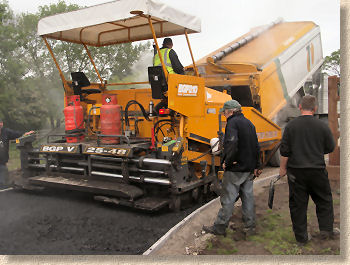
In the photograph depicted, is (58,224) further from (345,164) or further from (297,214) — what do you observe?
(345,164)

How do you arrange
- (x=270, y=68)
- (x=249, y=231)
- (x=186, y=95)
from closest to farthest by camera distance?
(x=249, y=231) → (x=186, y=95) → (x=270, y=68)

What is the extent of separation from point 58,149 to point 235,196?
2634 mm

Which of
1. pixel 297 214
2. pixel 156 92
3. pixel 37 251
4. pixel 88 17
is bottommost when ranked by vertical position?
pixel 37 251

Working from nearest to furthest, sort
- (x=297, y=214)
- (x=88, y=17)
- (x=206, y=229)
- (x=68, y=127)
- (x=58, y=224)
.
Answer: (x=297, y=214) < (x=206, y=229) < (x=58, y=224) < (x=88, y=17) < (x=68, y=127)

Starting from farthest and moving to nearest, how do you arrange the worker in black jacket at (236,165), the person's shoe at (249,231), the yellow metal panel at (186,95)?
the yellow metal panel at (186,95) → the worker in black jacket at (236,165) → the person's shoe at (249,231)

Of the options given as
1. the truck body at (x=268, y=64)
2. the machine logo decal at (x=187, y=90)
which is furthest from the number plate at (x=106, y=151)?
the truck body at (x=268, y=64)

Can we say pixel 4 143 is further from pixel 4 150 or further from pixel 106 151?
pixel 106 151

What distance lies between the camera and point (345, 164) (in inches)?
105

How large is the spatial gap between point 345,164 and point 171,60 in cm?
258

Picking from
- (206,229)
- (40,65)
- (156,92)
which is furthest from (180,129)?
(40,65)

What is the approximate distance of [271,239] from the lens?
124 inches

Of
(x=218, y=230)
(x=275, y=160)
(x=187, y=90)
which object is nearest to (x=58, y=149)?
(x=187, y=90)

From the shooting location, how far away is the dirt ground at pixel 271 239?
9.51 feet

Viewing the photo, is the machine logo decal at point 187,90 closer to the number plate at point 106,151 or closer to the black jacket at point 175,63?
the black jacket at point 175,63
